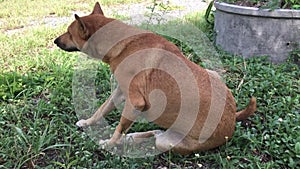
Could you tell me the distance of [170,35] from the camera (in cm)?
578

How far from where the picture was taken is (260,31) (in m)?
5.04

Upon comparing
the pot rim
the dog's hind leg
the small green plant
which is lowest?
the dog's hind leg

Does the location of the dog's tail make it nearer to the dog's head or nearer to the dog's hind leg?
the dog's hind leg

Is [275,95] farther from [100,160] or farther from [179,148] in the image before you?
[100,160]

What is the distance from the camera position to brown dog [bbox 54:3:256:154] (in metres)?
2.98

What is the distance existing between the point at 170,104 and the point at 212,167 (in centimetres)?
58

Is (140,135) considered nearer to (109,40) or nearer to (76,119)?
(76,119)

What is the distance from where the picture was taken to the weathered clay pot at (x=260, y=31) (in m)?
4.91

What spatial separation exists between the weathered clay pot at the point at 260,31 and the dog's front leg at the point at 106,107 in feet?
7.91

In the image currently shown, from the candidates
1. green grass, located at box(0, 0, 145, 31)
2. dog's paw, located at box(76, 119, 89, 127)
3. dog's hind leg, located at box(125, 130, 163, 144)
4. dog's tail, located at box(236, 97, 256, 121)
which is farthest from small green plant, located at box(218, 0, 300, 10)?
green grass, located at box(0, 0, 145, 31)

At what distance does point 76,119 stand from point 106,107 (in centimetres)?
31

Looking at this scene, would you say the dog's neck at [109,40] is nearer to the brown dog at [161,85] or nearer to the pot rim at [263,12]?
the brown dog at [161,85]

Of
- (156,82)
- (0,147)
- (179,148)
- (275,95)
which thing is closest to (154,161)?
(179,148)

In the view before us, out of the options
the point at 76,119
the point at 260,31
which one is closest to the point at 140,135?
the point at 76,119
